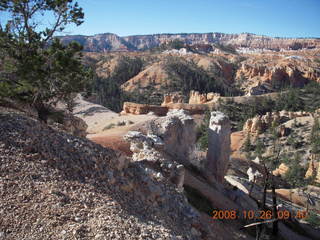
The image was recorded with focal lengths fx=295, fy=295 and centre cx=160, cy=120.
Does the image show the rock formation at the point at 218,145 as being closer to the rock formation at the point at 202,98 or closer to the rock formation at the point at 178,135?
the rock formation at the point at 178,135

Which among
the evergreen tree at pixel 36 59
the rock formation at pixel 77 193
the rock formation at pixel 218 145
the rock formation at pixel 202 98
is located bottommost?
the rock formation at pixel 202 98

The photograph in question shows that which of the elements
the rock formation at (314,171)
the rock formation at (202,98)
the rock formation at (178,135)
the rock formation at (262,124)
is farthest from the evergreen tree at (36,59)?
the rock formation at (202,98)

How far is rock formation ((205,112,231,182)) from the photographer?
18.8 metres

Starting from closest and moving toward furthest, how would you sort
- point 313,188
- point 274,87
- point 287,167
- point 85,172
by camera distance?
point 85,172, point 313,188, point 287,167, point 274,87

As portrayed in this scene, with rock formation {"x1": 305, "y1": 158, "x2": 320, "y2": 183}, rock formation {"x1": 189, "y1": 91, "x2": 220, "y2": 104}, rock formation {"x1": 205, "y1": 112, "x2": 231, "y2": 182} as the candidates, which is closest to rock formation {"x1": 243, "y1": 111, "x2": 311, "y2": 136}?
rock formation {"x1": 305, "y1": 158, "x2": 320, "y2": 183}

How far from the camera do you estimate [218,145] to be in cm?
1894

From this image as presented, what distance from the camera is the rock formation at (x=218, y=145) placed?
18.8 metres

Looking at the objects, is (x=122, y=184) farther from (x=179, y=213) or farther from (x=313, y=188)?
(x=313, y=188)

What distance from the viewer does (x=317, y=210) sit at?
23.8m

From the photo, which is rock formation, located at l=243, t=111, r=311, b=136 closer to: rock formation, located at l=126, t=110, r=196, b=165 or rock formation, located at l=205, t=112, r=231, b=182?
rock formation, located at l=205, t=112, r=231, b=182

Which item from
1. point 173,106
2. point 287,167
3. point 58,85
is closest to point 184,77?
point 173,106

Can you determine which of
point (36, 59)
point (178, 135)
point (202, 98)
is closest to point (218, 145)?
point (178, 135)

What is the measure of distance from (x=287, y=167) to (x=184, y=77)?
162 ft

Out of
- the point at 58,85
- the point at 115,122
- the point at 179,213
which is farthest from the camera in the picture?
the point at 115,122
